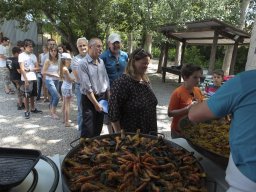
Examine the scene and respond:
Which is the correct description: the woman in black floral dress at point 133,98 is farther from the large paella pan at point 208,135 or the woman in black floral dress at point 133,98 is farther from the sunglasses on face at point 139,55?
the large paella pan at point 208,135

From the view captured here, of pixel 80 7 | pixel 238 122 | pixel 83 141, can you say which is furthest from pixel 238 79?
pixel 80 7

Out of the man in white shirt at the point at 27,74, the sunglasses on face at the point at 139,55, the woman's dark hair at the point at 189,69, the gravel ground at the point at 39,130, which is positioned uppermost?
the sunglasses on face at the point at 139,55

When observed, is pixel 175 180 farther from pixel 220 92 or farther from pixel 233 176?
pixel 220 92

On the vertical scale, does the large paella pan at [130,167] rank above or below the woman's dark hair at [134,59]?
below

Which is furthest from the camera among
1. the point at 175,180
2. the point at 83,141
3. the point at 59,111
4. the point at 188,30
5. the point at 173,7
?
the point at 188,30

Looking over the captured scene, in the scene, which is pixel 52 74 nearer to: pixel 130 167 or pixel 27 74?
pixel 27 74

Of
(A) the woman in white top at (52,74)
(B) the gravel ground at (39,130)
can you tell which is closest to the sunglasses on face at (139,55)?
(B) the gravel ground at (39,130)

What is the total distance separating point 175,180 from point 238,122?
485 mm

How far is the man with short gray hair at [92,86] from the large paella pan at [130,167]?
1951 mm

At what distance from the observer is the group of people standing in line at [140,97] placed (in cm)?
131

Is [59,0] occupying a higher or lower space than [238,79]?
higher

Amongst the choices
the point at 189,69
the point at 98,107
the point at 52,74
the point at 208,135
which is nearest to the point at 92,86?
the point at 98,107

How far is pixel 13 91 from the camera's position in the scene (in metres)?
9.52

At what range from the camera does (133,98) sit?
2.76 m
